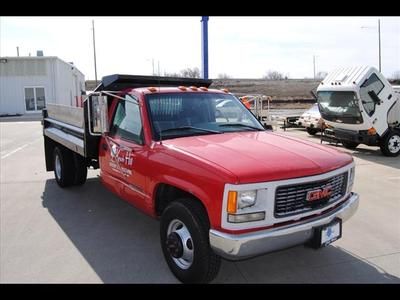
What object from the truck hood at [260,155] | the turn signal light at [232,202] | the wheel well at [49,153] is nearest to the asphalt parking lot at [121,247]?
the wheel well at [49,153]

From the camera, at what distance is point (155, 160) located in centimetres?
407

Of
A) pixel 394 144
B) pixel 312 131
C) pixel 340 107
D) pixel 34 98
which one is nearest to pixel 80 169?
pixel 340 107

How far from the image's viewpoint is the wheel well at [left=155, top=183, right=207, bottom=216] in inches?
160

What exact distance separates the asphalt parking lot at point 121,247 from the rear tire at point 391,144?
3.76 m

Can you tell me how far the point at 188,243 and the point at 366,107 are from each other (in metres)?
8.73

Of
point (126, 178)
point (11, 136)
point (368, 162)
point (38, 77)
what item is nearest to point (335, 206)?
point (126, 178)

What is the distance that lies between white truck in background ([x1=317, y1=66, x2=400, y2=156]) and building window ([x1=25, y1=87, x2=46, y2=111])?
82.1ft

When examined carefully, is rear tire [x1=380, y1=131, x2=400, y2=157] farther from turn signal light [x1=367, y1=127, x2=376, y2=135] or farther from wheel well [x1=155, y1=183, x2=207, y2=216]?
wheel well [x1=155, y1=183, x2=207, y2=216]

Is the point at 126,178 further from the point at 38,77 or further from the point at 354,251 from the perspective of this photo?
the point at 38,77

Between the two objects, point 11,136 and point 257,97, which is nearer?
point 257,97

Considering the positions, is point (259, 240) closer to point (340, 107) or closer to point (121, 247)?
point (121, 247)

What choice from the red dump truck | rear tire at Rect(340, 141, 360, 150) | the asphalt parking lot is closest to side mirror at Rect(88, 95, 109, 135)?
the red dump truck

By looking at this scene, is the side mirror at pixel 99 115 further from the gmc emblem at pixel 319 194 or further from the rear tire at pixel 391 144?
the rear tire at pixel 391 144
